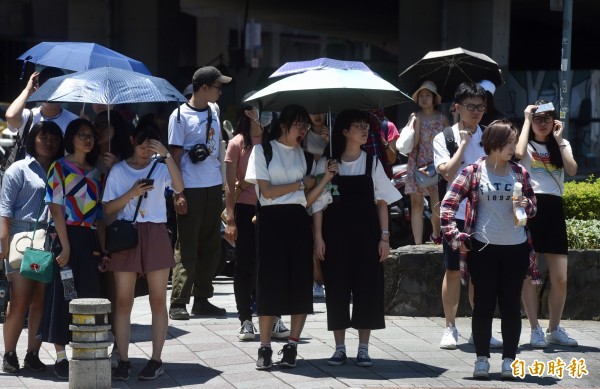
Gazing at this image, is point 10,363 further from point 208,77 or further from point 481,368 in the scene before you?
point 481,368

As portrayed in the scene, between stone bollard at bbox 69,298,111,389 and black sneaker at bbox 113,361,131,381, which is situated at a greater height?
stone bollard at bbox 69,298,111,389

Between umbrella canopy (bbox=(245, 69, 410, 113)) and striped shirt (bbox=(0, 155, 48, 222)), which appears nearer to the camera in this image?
striped shirt (bbox=(0, 155, 48, 222))

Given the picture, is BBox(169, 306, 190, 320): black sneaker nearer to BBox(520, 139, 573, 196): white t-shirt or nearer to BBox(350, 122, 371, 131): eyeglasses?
BBox(350, 122, 371, 131): eyeglasses

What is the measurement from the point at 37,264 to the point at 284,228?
1.74m

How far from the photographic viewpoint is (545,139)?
9.02 meters

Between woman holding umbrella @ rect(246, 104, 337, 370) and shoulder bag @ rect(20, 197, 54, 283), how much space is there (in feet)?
4.91

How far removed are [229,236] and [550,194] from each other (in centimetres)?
257

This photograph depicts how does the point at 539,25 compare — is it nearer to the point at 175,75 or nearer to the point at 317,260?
the point at 175,75

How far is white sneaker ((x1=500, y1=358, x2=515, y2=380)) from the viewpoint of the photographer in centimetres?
796

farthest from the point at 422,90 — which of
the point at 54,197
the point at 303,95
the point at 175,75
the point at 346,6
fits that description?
the point at 346,6

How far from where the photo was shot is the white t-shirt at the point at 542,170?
354 inches

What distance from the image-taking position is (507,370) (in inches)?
314

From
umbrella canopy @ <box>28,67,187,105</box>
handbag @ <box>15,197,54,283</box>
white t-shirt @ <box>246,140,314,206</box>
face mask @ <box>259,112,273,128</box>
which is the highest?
umbrella canopy @ <box>28,67,187,105</box>

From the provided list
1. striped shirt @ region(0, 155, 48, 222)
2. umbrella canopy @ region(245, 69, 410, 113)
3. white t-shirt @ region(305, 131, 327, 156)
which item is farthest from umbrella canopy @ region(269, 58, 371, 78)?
striped shirt @ region(0, 155, 48, 222)
